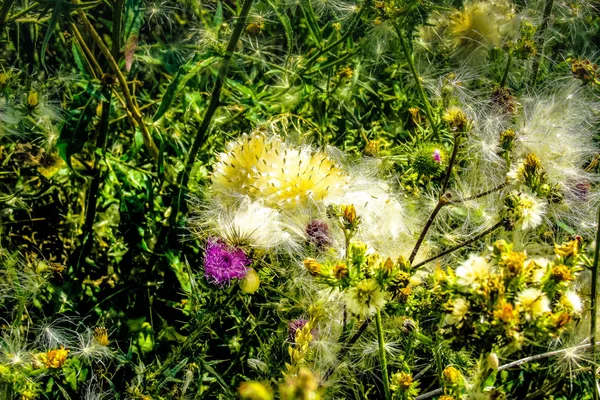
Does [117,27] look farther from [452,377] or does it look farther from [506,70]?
[452,377]

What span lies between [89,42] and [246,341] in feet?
4.65

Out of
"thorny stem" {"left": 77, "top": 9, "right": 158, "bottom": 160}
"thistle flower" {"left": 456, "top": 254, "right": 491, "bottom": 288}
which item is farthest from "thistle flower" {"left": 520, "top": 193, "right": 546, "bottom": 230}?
"thorny stem" {"left": 77, "top": 9, "right": 158, "bottom": 160}

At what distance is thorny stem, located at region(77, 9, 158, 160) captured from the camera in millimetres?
1873

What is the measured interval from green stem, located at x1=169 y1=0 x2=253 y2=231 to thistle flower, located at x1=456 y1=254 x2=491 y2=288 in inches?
36.6

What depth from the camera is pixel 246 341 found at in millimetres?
1837

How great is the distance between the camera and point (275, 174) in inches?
69.8

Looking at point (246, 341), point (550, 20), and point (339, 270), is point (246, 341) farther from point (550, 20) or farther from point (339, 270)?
point (550, 20)

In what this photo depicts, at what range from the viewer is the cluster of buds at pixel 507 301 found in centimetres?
117

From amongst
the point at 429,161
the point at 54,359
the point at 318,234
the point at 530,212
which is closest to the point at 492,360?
the point at 530,212

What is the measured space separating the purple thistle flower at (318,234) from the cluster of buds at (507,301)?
50 centimetres

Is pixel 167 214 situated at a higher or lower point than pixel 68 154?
lower

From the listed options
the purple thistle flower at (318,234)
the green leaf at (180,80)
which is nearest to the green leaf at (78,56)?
the green leaf at (180,80)

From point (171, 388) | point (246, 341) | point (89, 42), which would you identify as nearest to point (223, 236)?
point (246, 341)

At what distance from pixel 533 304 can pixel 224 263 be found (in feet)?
2.33
